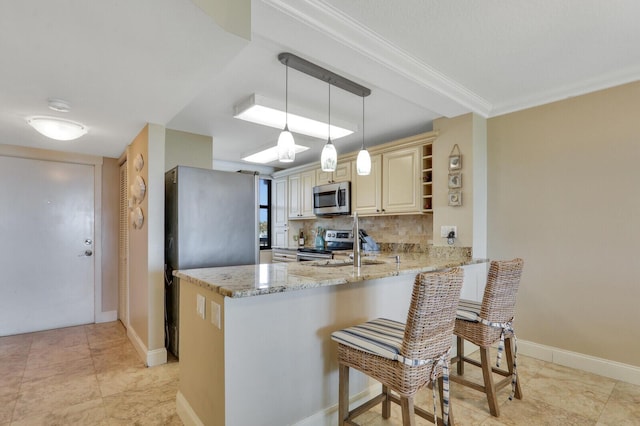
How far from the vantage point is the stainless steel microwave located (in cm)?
448

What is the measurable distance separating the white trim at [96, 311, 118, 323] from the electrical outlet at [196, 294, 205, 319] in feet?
10.7

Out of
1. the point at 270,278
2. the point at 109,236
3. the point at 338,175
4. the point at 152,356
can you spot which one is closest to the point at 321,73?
the point at 270,278

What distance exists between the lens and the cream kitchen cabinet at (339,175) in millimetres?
4545

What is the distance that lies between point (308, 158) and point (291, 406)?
4204 mm

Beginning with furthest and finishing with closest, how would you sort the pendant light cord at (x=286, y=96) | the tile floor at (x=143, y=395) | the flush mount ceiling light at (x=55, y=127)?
the flush mount ceiling light at (x=55, y=127) → the pendant light cord at (x=286, y=96) → the tile floor at (x=143, y=395)

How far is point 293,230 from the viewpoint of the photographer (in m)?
5.89

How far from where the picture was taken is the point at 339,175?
184 inches

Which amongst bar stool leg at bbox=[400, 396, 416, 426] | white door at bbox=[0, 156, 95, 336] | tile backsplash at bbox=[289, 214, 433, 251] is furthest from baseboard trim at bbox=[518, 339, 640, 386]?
white door at bbox=[0, 156, 95, 336]

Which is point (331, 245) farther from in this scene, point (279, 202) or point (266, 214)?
point (266, 214)

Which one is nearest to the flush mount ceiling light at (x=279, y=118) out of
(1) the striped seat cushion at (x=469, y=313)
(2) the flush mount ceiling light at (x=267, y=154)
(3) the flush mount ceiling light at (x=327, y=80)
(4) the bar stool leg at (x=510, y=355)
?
(3) the flush mount ceiling light at (x=327, y=80)

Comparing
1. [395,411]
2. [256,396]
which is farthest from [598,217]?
[256,396]

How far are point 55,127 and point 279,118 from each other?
1.79 m

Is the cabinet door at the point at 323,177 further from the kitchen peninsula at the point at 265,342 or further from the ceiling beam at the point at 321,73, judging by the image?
the kitchen peninsula at the point at 265,342

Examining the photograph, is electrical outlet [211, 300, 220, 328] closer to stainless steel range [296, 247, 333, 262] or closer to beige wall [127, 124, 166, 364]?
beige wall [127, 124, 166, 364]
